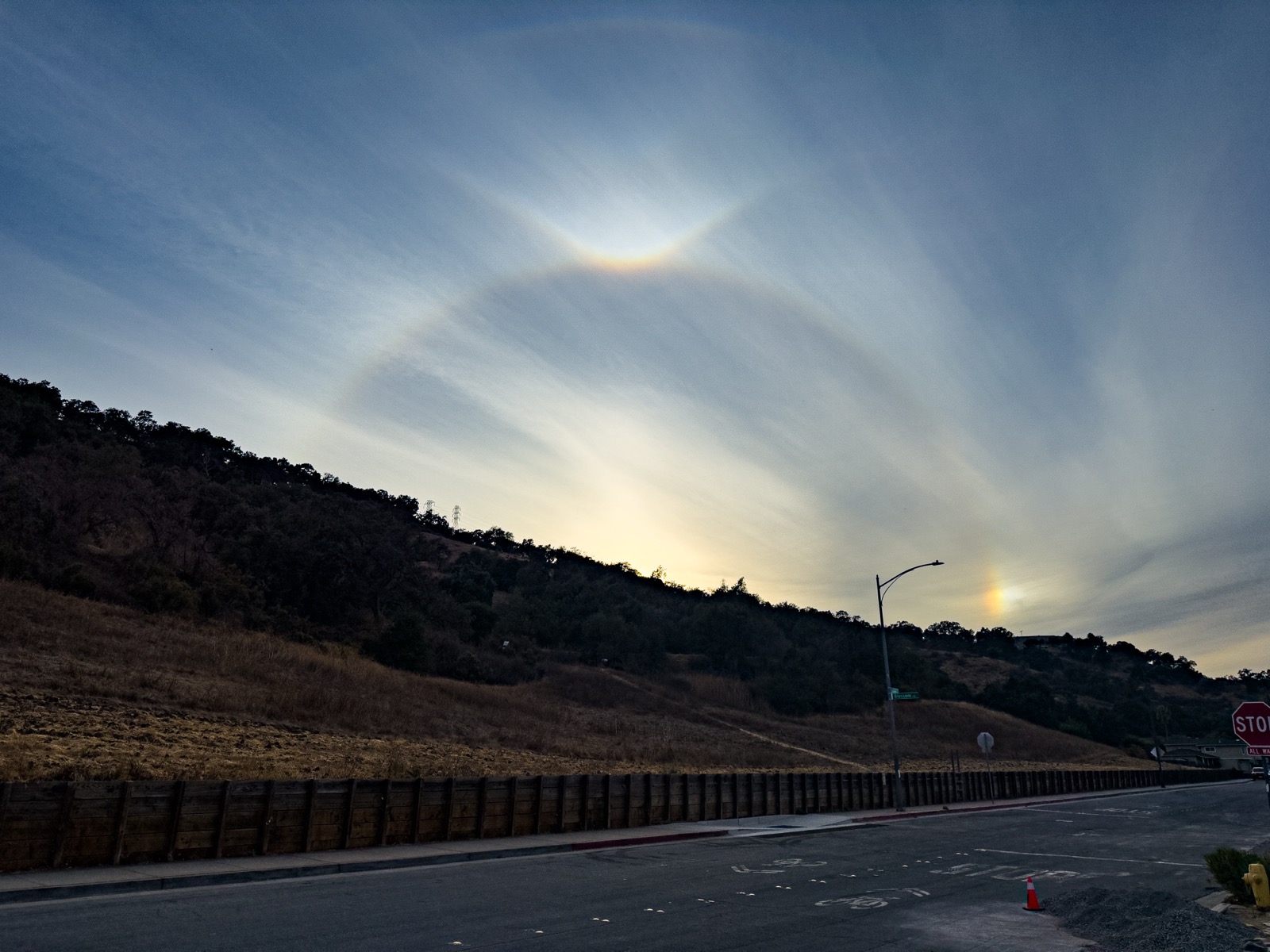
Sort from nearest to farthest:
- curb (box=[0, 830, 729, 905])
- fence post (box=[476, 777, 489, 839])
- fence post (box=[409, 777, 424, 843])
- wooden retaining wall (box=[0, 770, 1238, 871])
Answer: curb (box=[0, 830, 729, 905]) → wooden retaining wall (box=[0, 770, 1238, 871]) → fence post (box=[409, 777, 424, 843]) → fence post (box=[476, 777, 489, 839])

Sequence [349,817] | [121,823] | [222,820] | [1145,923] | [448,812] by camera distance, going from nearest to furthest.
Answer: [1145,923] → [121,823] → [222,820] → [349,817] → [448,812]

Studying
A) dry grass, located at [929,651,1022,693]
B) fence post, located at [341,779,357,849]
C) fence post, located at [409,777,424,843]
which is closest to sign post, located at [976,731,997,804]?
fence post, located at [409,777,424,843]

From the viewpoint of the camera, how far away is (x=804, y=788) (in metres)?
36.5

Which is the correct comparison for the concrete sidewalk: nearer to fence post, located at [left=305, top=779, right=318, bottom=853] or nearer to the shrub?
fence post, located at [left=305, top=779, right=318, bottom=853]

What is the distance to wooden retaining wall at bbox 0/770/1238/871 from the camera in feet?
48.8

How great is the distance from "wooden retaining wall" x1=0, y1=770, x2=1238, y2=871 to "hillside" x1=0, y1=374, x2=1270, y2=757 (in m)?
19.8

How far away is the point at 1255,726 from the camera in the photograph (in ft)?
52.2

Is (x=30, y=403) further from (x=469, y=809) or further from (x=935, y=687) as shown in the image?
(x=935, y=687)

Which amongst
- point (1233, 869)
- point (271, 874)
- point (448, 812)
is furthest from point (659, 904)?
point (1233, 869)

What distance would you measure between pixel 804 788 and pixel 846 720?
60.2m

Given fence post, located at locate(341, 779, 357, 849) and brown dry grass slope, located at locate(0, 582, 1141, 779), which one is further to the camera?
brown dry grass slope, located at locate(0, 582, 1141, 779)

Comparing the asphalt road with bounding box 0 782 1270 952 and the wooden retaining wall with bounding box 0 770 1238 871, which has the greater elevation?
the wooden retaining wall with bounding box 0 770 1238 871

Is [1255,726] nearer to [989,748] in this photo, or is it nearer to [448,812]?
[448,812]

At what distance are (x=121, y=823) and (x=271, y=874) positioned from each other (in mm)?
2962
